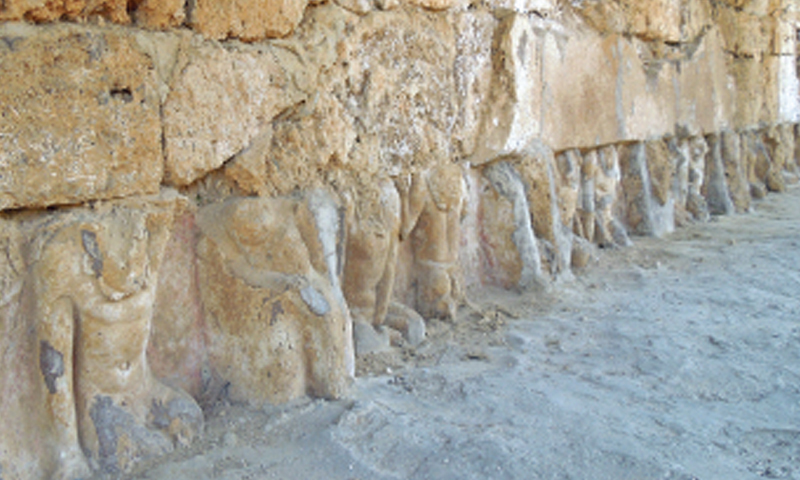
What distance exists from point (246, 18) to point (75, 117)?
72cm

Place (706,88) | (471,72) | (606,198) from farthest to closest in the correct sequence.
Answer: (706,88) → (606,198) → (471,72)

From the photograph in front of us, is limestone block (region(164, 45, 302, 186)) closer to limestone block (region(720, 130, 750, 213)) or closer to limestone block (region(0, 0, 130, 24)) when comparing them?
limestone block (region(0, 0, 130, 24))

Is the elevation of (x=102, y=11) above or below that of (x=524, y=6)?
below

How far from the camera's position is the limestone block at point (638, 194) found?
5.62 metres

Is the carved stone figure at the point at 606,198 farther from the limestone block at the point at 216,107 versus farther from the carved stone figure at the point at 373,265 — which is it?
the limestone block at the point at 216,107

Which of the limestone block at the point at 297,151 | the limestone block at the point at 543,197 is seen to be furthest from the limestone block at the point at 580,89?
the limestone block at the point at 297,151

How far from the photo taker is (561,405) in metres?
2.49

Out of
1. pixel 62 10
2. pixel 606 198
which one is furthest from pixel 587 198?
pixel 62 10

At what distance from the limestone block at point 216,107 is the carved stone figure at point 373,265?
531 millimetres

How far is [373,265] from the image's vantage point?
303 centimetres

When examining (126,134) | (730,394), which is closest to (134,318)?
(126,134)

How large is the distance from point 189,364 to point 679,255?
362 centimetres

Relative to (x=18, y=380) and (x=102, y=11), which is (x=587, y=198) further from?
(x=18, y=380)

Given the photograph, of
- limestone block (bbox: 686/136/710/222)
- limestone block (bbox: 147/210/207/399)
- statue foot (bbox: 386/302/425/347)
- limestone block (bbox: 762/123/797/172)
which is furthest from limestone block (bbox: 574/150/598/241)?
limestone block (bbox: 762/123/797/172)
